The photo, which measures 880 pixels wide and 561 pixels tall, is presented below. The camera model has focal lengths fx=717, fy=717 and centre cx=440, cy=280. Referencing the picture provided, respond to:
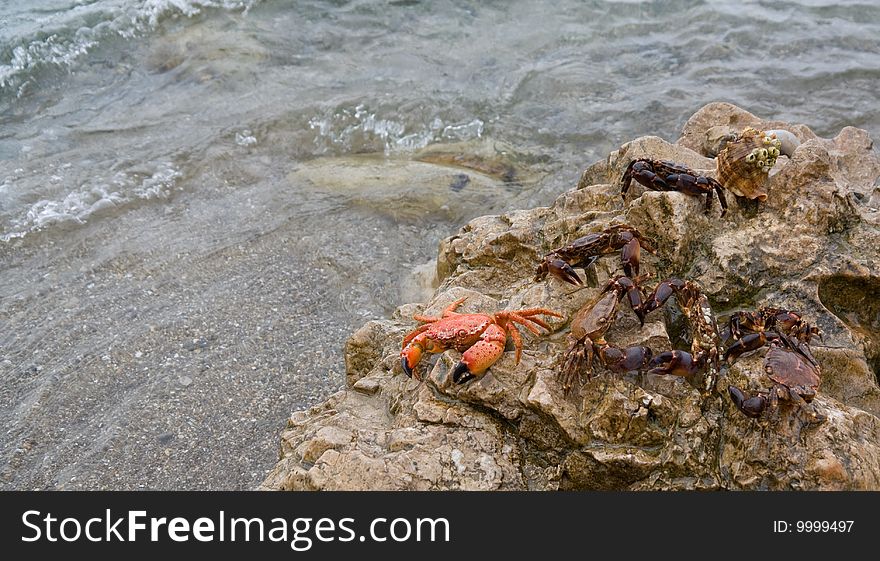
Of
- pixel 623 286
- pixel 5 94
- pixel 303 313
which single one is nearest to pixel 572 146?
pixel 303 313

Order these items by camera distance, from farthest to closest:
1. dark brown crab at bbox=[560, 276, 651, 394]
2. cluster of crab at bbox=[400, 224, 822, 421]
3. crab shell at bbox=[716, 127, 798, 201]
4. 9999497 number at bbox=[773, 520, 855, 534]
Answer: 1. crab shell at bbox=[716, 127, 798, 201]
2. dark brown crab at bbox=[560, 276, 651, 394]
3. cluster of crab at bbox=[400, 224, 822, 421]
4. 9999497 number at bbox=[773, 520, 855, 534]

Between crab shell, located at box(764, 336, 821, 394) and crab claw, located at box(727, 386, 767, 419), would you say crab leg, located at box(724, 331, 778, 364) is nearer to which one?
crab shell, located at box(764, 336, 821, 394)

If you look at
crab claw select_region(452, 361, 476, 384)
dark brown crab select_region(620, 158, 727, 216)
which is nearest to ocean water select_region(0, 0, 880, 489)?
crab claw select_region(452, 361, 476, 384)

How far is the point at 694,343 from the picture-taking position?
376 cm

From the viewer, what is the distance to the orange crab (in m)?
3.85

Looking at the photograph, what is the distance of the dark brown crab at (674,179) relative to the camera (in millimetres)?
4301

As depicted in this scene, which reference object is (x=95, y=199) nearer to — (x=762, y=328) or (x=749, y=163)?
(x=749, y=163)

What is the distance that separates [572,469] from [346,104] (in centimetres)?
779

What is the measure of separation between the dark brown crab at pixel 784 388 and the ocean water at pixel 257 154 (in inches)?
132

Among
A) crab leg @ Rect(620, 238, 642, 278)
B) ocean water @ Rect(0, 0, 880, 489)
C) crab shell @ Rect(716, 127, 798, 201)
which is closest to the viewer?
crab leg @ Rect(620, 238, 642, 278)

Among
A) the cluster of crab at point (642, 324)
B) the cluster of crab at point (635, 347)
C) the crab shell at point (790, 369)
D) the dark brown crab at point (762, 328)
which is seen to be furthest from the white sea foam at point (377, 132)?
the crab shell at point (790, 369)

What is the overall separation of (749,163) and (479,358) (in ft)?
6.56

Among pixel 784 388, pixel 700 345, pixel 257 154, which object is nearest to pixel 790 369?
pixel 784 388

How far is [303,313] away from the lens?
6738 millimetres
